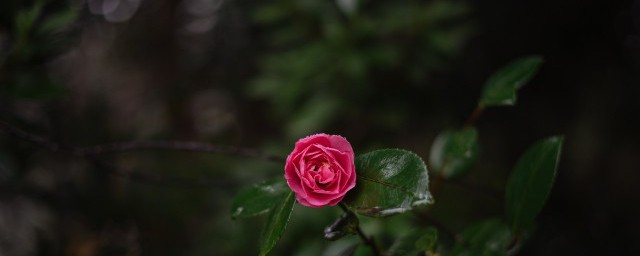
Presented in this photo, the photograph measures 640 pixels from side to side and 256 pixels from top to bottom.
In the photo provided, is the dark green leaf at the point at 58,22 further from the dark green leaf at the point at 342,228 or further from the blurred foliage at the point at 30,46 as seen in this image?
the dark green leaf at the point at 342,228

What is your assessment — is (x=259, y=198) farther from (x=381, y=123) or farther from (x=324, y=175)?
(x=381, y=123)

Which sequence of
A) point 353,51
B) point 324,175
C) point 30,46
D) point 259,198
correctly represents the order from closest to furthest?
point 324,175 → point 259,198 → point 30,46 → point 353,51

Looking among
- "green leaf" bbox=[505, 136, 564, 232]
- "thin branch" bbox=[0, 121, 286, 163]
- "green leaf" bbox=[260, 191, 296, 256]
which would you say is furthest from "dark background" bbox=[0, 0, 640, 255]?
"green leaf" bbox=[260, 191, 296, 256]

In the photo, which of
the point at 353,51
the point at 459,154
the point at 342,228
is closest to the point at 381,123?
the point at 353,51

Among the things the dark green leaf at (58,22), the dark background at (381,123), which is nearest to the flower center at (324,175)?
the dark background at (381,123)

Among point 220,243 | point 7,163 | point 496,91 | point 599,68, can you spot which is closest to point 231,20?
point 220,243

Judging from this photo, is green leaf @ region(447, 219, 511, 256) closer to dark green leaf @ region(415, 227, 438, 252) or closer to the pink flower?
dark green leaf @ region(415, 227, 438, 252)

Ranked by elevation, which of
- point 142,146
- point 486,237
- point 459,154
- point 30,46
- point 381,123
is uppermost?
point 30,46

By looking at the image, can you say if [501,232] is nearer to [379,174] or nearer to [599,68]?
[379,174]

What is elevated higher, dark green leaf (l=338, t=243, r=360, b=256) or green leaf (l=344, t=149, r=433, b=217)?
green leaf (l=344, t=149, r=433, b=217)
